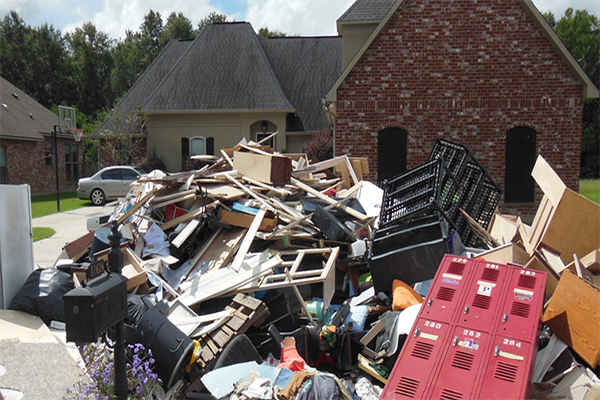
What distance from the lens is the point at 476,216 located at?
7.41m

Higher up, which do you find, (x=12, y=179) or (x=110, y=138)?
(x=110, y=138)

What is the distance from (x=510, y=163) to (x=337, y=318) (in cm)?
1051

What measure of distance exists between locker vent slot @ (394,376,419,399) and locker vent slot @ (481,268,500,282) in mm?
1349

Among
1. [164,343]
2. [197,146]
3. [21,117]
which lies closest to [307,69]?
[197,146]

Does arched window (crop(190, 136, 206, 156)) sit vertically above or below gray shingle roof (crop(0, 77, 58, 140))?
below

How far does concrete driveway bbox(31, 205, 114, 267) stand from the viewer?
9.80 m

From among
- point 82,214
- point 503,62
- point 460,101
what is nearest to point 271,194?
point 460,101

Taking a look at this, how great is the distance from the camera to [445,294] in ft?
14.7

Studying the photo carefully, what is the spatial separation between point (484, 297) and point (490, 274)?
0.31 m

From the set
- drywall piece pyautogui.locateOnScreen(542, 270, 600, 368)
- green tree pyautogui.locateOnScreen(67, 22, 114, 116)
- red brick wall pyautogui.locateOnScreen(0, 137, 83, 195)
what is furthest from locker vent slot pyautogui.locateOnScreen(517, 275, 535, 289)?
green tree pyautogui.locateOnScreen(67, 22, 114, 116)

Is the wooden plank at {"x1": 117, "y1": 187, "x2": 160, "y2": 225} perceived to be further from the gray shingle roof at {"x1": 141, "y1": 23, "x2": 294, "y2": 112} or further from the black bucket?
the gray shingle roof at {"x1": 141, "y1": 23, "x2": 294, "y2": 112}

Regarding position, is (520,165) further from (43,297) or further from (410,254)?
(43,297)

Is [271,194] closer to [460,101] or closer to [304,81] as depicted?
[460,101]

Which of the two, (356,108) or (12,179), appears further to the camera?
(12,179)
